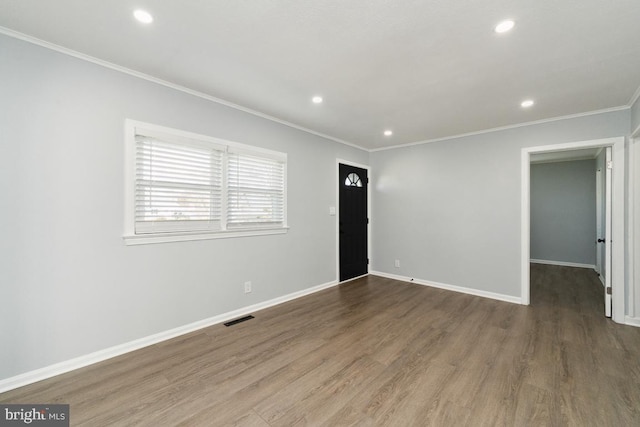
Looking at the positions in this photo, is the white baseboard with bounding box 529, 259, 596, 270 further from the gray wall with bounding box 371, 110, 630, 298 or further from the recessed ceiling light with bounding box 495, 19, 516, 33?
the recessed ceiling light with bounding box 495, 19, 516, 33

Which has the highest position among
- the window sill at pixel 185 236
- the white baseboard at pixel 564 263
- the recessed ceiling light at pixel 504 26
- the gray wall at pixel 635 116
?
the recessed ceiling light at pixel 504 26

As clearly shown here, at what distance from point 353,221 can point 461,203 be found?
192cm

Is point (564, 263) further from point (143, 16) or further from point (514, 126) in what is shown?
point (143, 16)

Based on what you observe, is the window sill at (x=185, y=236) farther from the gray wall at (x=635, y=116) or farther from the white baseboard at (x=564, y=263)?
the white baseboard at (x=564, y=263)

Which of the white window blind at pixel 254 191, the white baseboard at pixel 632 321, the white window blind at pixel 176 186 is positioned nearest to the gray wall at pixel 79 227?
the white window blind at pixel 176 186

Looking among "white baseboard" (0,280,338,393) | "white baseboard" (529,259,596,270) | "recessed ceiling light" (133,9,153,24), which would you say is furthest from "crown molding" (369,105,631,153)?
"white baseboard" (529,259,596,270)

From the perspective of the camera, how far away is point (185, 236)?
9.35 feet

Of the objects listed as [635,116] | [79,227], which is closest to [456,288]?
[635,116]

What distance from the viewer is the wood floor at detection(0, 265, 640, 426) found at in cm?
174

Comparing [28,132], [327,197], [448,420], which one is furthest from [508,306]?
[28,132]

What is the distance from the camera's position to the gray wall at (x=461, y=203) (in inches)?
152

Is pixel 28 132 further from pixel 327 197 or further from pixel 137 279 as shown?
pixel 327 197

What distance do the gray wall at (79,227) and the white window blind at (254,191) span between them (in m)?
0.38

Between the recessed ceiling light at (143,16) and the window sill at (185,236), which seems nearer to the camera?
the recessed ceiling light at (143,16)
